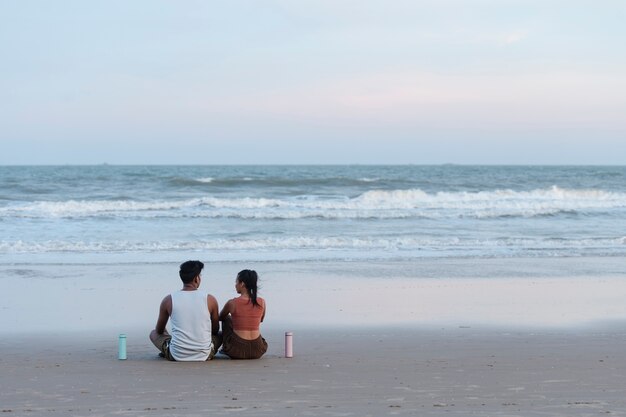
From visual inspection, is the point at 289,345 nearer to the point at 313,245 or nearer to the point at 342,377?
the point at 342,377

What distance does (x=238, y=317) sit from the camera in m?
7.33

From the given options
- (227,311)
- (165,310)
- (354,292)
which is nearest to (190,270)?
(165,310)

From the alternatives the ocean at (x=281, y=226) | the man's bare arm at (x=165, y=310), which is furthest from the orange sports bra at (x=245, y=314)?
the ocean at (x=281, y=226)

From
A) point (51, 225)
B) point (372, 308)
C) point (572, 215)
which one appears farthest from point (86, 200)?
point (372, 308)

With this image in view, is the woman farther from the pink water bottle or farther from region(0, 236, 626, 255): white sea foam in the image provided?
region(0, 236, 626, 255): white sea foam

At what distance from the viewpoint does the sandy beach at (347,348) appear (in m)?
5.64

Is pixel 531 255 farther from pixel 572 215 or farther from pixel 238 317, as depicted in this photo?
pixel 572 215

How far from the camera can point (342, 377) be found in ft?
21.2

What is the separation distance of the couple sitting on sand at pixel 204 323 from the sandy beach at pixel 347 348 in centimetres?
16

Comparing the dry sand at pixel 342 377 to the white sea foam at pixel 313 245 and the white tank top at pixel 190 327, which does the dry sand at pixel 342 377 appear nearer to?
the white tank top at pixel 190 327

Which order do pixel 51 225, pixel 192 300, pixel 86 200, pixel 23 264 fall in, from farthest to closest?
pixel 86 200 < pixel 51 225 < pixel 23 264 < pixel 192 300

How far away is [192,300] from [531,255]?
437 inches

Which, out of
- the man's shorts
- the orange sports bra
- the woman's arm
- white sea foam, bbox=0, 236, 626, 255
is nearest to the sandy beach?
the man's shorts

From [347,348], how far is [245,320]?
1049 mm
